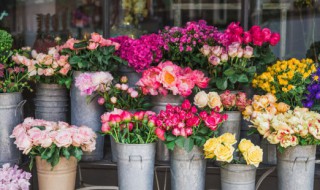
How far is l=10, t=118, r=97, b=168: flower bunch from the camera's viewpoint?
1.94 m

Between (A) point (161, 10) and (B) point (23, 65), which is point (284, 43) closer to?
(A) point (161, 10)

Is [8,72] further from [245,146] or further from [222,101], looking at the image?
[245,146]

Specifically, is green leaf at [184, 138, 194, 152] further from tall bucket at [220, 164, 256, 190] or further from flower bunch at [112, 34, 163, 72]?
flower bunch at [112, 34, 163, 72]

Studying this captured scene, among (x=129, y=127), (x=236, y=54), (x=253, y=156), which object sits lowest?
(x=253, y=156)

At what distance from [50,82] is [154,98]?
1.62 feet

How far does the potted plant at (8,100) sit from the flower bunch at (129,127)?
1.58 feet

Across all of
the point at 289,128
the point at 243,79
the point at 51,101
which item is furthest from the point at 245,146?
the point at 51,101

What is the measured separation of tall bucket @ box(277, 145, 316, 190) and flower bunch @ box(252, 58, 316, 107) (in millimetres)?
282

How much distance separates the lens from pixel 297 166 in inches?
79.3

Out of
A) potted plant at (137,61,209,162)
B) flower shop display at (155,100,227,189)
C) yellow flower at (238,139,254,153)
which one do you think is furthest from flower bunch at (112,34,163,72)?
yellow flower at (238,139,254,153)

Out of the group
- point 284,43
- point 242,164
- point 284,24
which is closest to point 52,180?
point 242,164

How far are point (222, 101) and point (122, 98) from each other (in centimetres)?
42

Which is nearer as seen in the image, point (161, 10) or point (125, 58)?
point (125, 58)

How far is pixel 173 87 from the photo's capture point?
2.05m
